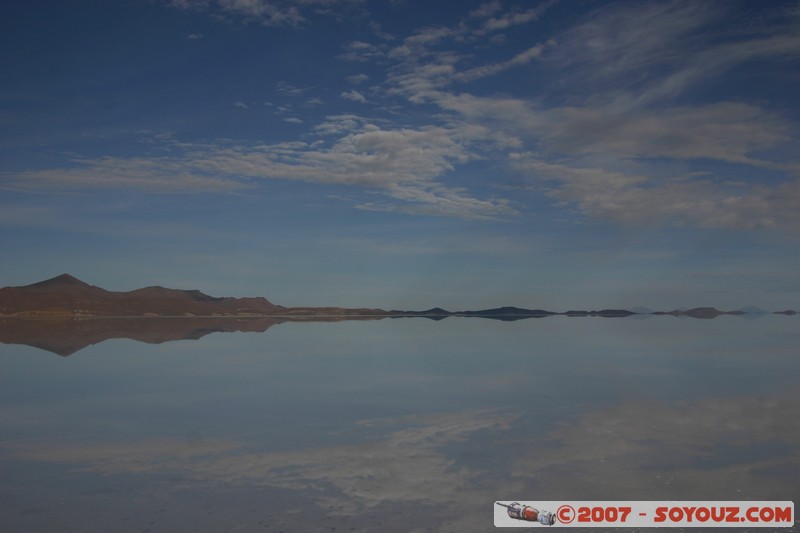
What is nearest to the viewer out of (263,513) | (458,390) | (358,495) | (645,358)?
(263,513)

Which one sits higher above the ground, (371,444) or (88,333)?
(88,333)

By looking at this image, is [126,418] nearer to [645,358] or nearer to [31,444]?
[31,444]

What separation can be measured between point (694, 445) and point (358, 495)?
8393 millimetres

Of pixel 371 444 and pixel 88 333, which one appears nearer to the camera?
Answer: pixel 371 444

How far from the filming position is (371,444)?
14.3 m

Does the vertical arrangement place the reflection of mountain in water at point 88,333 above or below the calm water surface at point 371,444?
above

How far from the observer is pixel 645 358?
34438 millimetres

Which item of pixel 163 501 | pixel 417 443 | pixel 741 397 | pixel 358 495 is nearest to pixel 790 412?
pixel 741 397

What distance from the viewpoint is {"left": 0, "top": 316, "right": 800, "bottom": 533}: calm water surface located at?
10.2 m

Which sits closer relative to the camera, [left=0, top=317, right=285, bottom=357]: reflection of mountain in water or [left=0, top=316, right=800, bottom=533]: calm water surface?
[left=0, top=316, right=800, bottom=533]: calm water surface

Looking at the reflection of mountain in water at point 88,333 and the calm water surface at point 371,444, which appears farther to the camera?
the reflection of mountain in water at point 88,333

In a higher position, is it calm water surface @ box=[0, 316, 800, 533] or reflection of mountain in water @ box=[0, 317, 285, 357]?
reflection of mountain in water @ box=[0, 317, 285, 357]

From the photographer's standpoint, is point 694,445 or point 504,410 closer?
point 694,445

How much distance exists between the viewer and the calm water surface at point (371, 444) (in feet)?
33.4
